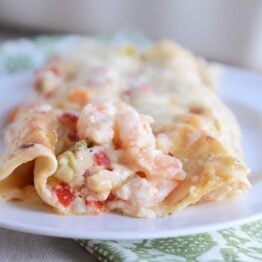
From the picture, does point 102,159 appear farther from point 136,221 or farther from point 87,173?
point 136,221

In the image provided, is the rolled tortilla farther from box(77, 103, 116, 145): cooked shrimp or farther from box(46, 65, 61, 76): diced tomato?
box(46, 65, 61, 76): diced tomato

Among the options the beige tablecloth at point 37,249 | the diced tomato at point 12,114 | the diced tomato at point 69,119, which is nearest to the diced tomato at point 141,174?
the beige tablecloth at point 37,249

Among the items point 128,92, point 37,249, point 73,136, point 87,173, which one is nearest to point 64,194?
point 87,173

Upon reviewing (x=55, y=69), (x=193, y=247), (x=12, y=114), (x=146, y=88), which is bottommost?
(x=12, y=114)

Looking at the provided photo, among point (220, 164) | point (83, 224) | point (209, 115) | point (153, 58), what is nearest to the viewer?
point (83, 224)

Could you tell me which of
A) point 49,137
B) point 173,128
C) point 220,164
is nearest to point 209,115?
point 173,128

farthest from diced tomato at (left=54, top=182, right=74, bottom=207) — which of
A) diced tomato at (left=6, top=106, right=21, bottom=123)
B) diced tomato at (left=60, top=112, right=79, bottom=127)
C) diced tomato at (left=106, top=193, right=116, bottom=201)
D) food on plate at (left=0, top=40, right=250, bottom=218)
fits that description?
diced tomato at (left=6, top=106, right=21, bottom=123)

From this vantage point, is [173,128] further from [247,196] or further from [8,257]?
[8,257]
